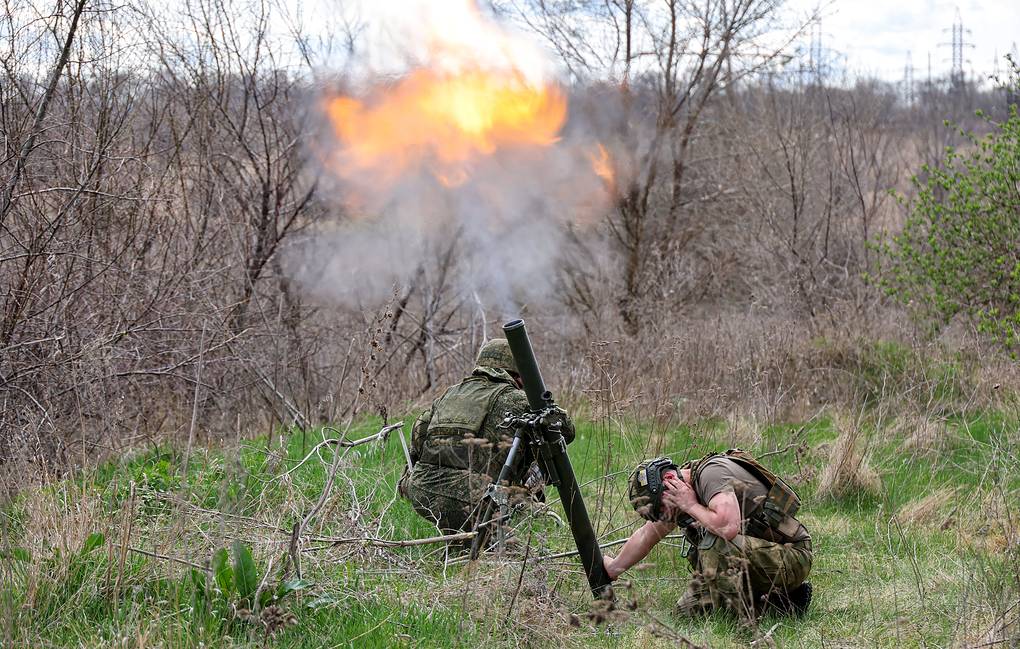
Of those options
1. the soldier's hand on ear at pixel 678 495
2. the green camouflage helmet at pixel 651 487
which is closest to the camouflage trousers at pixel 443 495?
the green camouflage helmet at pixel 651 487

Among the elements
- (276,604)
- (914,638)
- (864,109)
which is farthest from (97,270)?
(864,109)

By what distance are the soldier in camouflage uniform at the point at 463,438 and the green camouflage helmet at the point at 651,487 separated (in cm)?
94

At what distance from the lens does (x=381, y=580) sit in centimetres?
473

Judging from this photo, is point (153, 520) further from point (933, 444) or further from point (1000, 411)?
point (1000, 411)

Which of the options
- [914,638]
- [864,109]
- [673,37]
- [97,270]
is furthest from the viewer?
[864,109]

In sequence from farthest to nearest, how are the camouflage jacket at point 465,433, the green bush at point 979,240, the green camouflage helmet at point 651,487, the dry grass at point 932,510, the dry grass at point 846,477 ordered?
the green bush at point 979,240 < the dry grass at point 846,477 < the dry grass at point 932,510 < the camouflage jacket at point 465,433 < the green camouflage helmet at point 651,487

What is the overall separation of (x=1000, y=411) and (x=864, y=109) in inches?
723

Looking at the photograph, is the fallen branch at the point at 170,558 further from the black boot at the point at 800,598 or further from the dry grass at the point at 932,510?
the dry grass at the point at 932,510

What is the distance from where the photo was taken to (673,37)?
17578mm

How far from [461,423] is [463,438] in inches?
3.7

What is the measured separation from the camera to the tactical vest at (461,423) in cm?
595

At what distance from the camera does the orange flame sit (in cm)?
1013

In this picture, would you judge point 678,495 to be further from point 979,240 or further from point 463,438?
point 979,240

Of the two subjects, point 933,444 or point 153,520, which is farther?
point 933,444
